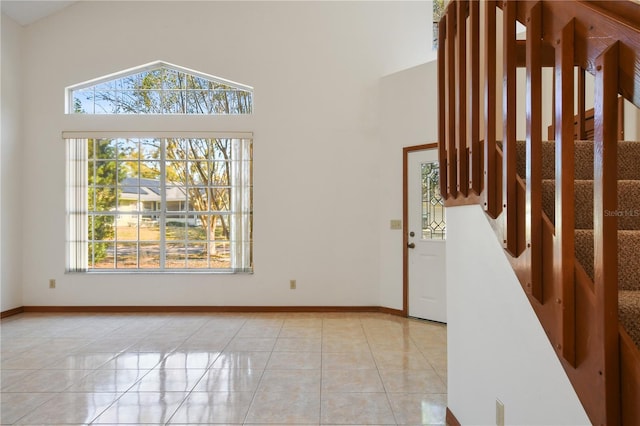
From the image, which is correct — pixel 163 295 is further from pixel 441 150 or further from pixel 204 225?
pixel 441 150

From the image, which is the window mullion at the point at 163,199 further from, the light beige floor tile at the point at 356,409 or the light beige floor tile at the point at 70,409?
the light beige floor tile at the point at 356,409

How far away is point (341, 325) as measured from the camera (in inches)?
171

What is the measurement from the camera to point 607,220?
781 mm

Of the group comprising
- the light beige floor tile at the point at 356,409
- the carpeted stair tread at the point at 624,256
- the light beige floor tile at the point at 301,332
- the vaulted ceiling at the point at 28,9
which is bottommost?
the light beige floor tile at the point at 301,332

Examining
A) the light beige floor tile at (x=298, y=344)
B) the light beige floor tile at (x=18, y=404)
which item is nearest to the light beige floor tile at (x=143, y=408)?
the light beige floor tile at (x=18, y=404)

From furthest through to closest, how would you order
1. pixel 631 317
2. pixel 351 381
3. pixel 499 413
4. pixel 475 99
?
pixel 351 381
pixel 475 99
pixel 499 413
pixel 631 317

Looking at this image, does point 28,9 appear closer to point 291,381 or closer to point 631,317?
point 291,381

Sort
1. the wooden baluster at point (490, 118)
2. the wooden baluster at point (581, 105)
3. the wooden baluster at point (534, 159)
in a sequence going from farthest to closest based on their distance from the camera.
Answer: the wooden baluster at point (581, 105)
the wooden baluster at point (490, 118)
the wooden baluster at point (534, 159)

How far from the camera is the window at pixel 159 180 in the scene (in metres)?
5.12

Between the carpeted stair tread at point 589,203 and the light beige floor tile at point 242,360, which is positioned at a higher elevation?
the carpeted stair tread at point 589,203

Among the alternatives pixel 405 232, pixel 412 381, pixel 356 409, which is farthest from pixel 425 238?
pixel 356 409

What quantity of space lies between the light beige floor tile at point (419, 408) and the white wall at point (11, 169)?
4.89 meters

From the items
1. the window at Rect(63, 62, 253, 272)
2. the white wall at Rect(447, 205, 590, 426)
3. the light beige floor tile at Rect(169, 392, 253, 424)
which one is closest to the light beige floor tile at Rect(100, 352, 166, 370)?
the light beige floor tile at Rect(169, 392, 253, 424)

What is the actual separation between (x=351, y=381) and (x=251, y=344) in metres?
1.24
